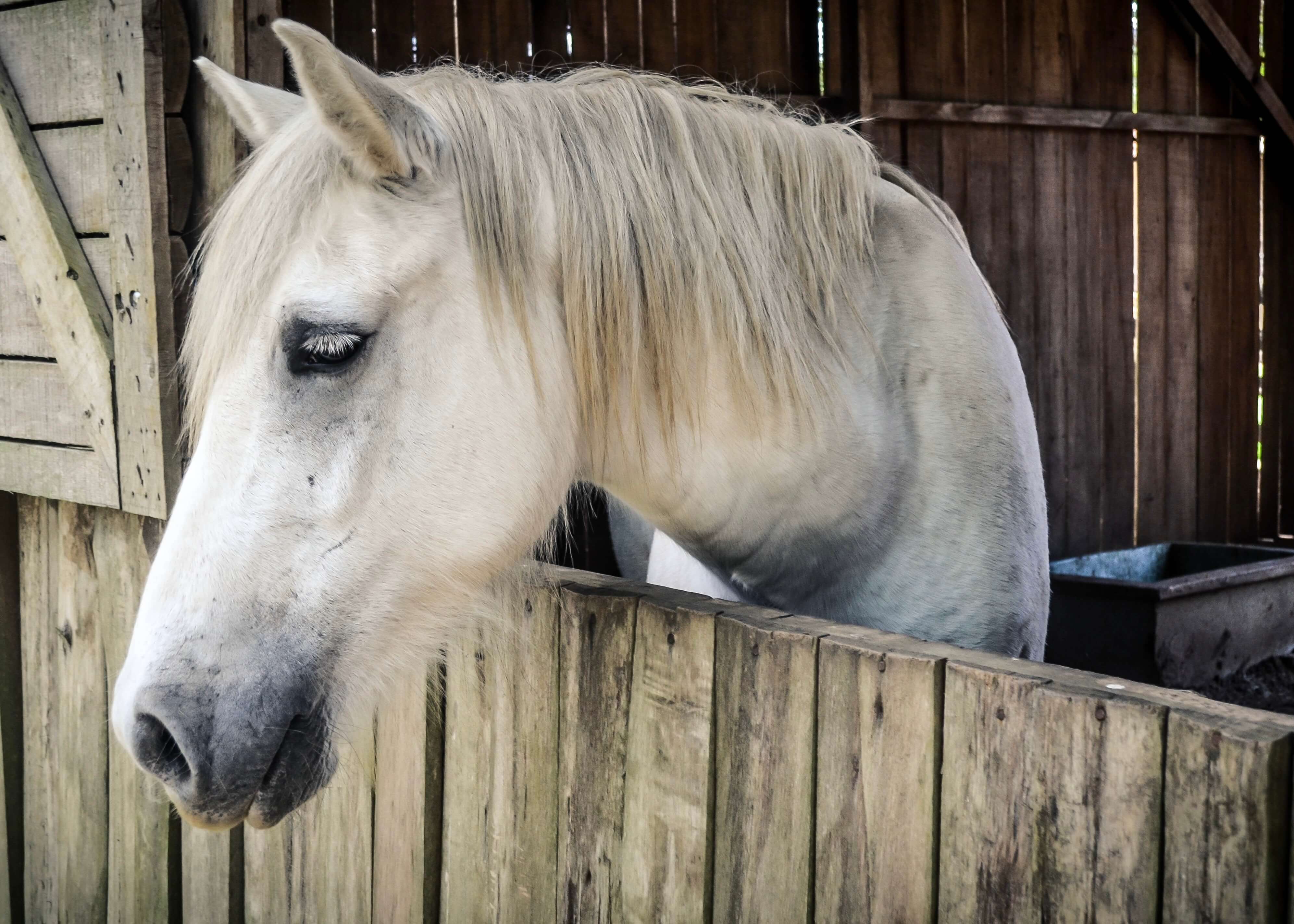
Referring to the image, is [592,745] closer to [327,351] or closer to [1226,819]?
[327,351]

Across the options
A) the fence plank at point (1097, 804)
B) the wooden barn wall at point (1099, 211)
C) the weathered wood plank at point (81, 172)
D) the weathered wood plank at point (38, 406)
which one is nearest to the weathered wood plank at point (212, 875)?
the weathered wood plank at point (38, 406)

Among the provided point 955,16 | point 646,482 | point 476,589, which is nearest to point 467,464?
point 476,589

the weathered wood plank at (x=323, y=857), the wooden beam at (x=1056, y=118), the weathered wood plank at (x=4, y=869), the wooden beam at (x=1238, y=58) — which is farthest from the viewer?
the wooden beam at (x=1238, y=58)

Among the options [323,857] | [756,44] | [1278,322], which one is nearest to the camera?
[323,857]

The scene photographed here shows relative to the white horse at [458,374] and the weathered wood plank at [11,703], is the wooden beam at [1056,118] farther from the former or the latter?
the weathered wood plank at [11,703]

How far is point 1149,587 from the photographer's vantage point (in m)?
3.84

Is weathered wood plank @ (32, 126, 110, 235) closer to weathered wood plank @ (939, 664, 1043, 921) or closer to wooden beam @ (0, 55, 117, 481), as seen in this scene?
wooden beam @ (0, 55, 117, 481)

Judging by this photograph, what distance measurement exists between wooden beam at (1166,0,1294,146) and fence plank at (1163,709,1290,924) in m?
5.30

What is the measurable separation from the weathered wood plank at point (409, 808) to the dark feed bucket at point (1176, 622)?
9.76ft

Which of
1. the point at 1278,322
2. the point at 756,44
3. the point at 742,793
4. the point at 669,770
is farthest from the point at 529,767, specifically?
the point at 1278,322

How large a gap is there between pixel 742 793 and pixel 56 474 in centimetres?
168

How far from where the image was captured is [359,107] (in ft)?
3.97

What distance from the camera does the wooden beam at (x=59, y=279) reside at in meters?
2.06

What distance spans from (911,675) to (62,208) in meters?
1.88
